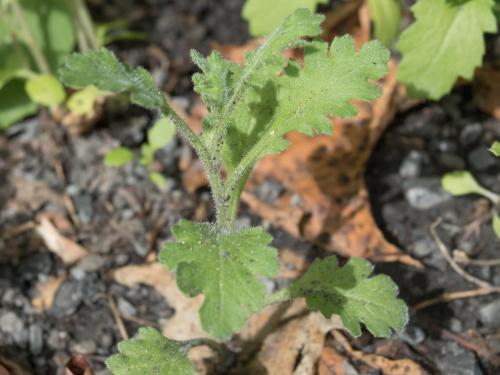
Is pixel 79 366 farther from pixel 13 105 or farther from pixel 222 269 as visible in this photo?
pixel 13 105

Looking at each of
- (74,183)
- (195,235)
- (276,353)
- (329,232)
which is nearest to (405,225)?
(329,232)

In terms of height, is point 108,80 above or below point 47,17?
below

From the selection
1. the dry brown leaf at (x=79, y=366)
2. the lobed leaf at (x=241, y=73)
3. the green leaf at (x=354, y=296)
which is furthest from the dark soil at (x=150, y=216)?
the lobed leaf at (x=241, y=73)

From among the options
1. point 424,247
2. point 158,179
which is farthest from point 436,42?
point 158,179

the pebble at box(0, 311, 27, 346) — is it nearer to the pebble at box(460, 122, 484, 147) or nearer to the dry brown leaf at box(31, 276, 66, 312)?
the dry brown leaf at box(31, 276, 66, 312)

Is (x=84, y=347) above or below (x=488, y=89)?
above

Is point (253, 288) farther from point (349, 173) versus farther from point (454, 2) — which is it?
point (454, 2)
